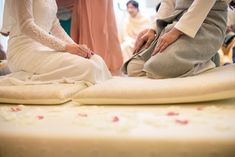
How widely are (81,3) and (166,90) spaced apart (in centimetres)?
113

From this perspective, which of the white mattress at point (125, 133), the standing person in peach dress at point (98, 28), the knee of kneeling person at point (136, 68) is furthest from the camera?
the standing person in peach dress at point (98, 28)

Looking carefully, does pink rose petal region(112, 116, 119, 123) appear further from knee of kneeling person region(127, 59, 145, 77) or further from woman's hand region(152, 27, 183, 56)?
knee of kneeling person region(127, 59, 145, 77)

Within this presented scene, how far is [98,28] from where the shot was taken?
185 centimetres

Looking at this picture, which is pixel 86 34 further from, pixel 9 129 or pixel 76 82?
pixel 9 129

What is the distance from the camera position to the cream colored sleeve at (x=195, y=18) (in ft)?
3.55

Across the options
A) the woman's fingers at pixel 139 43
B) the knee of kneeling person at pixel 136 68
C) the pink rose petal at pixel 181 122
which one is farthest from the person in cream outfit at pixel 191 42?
the pink rose petal at pixel 181 122

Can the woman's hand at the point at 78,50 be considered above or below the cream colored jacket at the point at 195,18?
below

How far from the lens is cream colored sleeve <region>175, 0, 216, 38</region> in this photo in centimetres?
108

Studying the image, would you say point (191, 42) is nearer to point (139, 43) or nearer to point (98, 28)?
point (139, 43)

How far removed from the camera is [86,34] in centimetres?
182

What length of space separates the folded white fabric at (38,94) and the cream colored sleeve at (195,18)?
0.49 m

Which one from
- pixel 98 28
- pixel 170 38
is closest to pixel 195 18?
pixel 170 38

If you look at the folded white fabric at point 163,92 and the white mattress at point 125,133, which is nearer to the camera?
the white mattress at point 125,133

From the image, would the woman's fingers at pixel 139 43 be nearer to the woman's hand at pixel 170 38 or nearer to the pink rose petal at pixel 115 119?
the woman's hand at pixel 170 38
